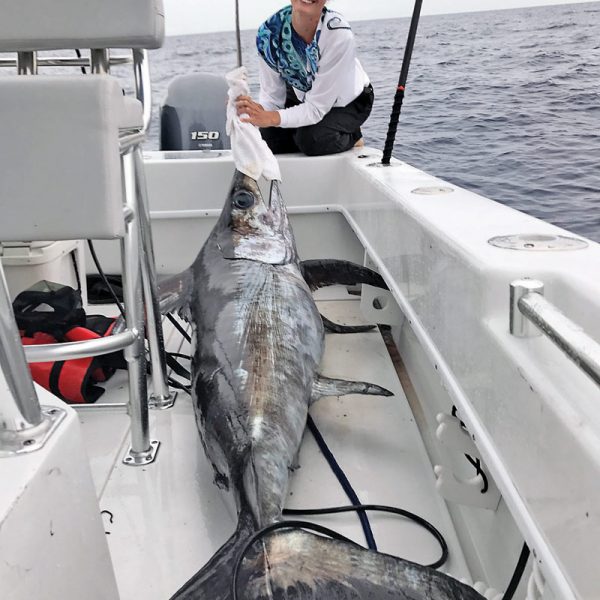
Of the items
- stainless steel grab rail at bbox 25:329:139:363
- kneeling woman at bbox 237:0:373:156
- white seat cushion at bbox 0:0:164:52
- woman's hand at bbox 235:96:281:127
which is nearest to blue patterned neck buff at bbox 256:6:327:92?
kneeling woman at bbox 237:0:373:156

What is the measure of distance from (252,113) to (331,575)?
7.35 ft

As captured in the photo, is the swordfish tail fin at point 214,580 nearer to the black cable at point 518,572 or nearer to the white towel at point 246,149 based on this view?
the black cable at point 518,572

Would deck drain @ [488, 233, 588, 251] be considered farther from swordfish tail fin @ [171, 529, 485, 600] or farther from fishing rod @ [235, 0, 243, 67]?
Answer: fishing rod @ [235, 0, 243, 67]

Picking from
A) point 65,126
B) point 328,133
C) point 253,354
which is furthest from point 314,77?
point 65,126

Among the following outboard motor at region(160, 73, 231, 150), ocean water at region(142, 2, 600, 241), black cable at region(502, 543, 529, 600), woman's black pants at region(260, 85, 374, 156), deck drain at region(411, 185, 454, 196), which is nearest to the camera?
black cable at region(502, 543, 529, 600)

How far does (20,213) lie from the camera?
1.01 meters

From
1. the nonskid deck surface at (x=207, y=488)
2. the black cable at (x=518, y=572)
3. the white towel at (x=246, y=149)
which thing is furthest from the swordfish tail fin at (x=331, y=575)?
the white towel at (x=246, y=149)

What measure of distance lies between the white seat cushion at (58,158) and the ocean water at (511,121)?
14.9 ft

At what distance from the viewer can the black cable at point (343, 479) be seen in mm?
1501

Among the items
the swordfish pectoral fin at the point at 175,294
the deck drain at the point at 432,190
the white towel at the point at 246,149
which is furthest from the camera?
the white towel at the point at 246,149

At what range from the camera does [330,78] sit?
334cm

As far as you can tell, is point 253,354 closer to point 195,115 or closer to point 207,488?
point 207,488

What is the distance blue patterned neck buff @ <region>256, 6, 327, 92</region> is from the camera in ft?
11.1

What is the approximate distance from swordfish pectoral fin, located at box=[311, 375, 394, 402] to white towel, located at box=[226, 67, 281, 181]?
123 cm
